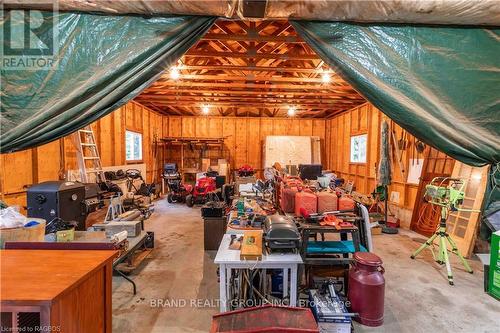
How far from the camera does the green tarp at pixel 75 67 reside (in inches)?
60.7

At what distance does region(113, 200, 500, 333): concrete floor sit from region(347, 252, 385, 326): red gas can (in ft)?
0.33

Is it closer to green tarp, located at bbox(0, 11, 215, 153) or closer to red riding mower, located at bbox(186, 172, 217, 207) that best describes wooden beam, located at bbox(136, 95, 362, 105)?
red riding mower, located at bbox(186, 172, 217, 207)

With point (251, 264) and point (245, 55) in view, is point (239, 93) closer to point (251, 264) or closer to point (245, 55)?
point (245, 55)

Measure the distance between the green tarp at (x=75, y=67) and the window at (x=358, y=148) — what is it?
6719 mm

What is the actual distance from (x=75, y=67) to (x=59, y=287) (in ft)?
4.42

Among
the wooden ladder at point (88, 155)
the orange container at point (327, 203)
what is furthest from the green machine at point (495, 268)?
the wooden ladder at point (88, 155)

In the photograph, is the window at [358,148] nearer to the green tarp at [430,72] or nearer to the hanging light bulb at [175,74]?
the hanging light bulb at [175,74]

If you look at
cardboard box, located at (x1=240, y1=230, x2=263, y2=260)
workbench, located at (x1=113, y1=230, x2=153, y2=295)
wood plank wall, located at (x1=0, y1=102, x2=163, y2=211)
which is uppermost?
wood plank wall, located at (x1=0, y1=102, x2=163, y2=211)

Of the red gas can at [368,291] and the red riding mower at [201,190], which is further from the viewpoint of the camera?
the red riding mower at [201,190]

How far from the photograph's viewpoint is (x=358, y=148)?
767 centimetres

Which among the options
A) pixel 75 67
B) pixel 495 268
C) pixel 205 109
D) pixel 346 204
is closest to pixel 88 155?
pixel 75 67

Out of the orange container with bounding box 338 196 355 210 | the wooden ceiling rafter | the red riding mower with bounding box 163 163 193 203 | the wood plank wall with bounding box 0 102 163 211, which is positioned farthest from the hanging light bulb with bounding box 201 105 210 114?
the orange container with bounding box 338 196 355 210

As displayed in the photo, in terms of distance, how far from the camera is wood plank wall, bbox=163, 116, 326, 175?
9.70 metres

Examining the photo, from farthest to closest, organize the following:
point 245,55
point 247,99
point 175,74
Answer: point 247,99 → point 175,74 → point 245,55
